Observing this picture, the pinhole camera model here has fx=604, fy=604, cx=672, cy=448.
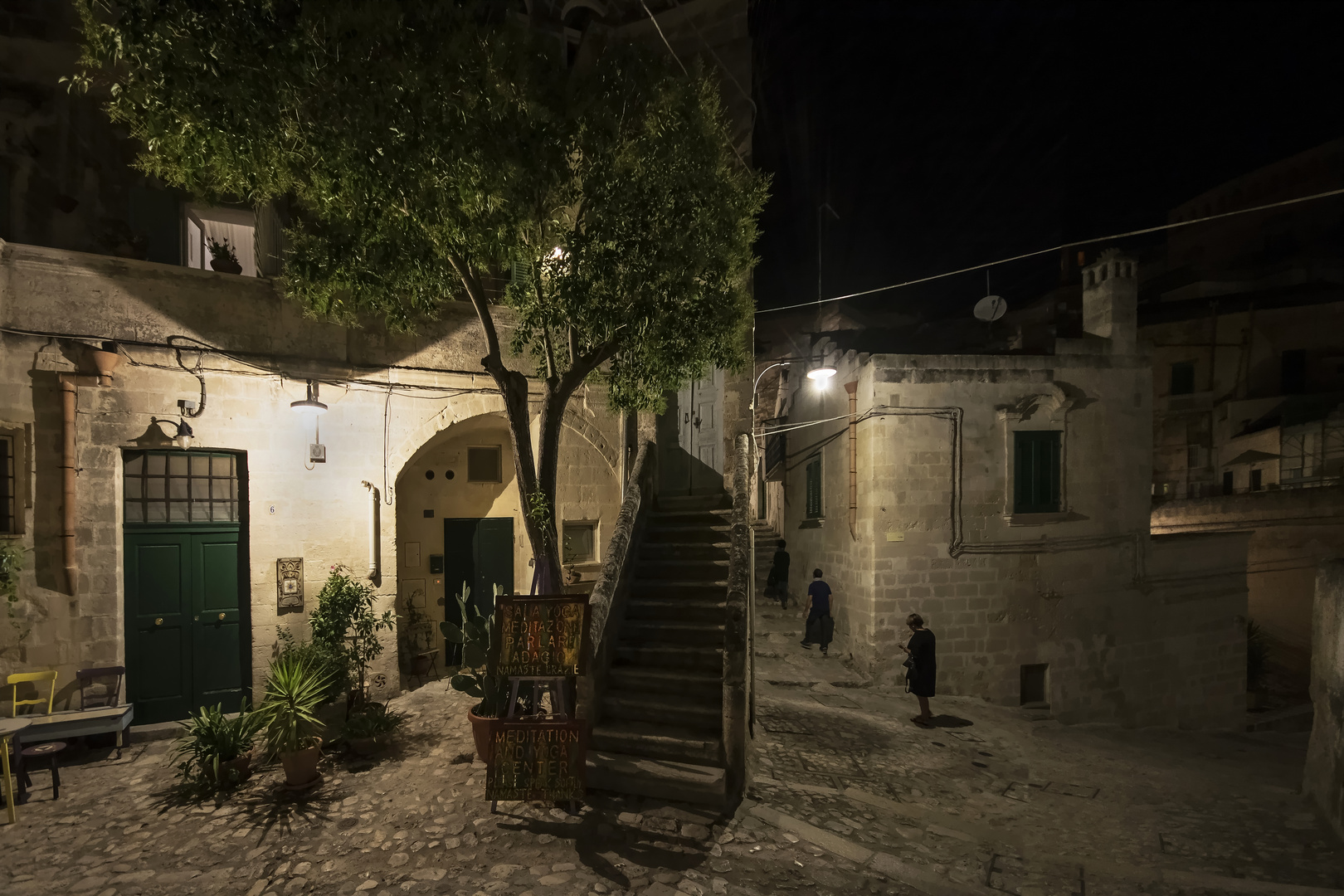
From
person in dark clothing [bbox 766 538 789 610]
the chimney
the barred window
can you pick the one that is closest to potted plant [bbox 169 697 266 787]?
the barred window

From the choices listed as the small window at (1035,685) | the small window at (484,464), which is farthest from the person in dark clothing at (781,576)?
the small window at (484,464)

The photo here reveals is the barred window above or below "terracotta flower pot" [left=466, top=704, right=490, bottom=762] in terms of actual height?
above

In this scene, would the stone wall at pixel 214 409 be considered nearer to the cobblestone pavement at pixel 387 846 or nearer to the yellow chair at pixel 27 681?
the yellow chair at pixel 27 681

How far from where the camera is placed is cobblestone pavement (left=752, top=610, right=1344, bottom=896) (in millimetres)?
4719

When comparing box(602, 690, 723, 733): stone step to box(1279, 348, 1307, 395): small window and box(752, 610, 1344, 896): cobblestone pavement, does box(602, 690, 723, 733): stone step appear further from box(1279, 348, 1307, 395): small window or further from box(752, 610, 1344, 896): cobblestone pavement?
box(1279, 348, 1307, 395): small window

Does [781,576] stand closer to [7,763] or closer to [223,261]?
[223,261]

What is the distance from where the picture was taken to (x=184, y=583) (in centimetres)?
774

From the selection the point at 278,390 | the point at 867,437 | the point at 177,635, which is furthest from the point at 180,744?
the point at 867,437

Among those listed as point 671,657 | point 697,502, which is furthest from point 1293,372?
point 671,657

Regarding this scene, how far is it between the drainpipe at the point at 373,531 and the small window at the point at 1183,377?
24594mm

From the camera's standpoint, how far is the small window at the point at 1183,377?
20.5m

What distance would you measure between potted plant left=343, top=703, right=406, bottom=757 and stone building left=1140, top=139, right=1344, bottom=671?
70.1 feet

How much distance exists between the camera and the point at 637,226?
5926 mm

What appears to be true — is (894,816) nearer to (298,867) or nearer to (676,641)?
(676,641)
